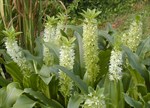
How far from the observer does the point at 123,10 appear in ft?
29.6

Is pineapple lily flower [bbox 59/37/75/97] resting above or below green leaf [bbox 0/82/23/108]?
above

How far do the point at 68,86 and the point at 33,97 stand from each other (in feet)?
1.43

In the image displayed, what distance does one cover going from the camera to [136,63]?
3.56 metres

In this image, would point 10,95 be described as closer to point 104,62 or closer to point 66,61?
point 66,61

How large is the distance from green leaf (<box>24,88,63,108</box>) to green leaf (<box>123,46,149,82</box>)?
0.71 meters

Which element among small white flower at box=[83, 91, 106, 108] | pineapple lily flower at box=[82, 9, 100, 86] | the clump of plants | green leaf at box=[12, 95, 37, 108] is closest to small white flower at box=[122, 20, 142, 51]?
the clump of plants

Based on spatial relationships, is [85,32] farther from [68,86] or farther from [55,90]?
[55,90]

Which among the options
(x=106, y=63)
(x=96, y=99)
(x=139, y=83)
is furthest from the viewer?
(x=106, y=63)

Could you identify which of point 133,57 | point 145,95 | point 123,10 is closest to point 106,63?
point 133,57

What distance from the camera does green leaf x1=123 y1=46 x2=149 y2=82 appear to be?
3491 mm

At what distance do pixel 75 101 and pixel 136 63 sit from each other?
693mm

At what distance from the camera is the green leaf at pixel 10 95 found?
11.6ft

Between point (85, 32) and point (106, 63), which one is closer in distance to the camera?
point (85, 32)

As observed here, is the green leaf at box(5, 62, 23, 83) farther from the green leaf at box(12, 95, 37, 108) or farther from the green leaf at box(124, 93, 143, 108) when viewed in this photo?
the green leaf at box(124, 93, 143, 108)
